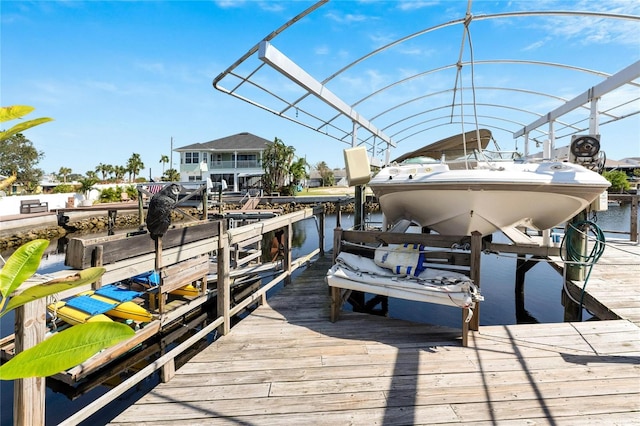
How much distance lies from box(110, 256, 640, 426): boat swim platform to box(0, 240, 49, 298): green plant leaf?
207 cm

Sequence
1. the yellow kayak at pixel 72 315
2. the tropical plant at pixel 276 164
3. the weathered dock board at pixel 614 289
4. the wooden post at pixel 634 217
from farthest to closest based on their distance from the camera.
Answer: the tropical plant at pixel 276 164 < the wooden post at pixel 634 217 < the yellow kayak at pixel 72 315 < the weathered dock board at pixel 614 289

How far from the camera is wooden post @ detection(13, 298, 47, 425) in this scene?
5.68 feet

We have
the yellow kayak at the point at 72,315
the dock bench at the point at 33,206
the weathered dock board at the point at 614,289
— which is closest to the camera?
the weathered dock board at the point at 614,289

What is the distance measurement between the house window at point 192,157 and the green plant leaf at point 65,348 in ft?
118

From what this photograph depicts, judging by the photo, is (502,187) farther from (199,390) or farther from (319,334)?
(199,390)

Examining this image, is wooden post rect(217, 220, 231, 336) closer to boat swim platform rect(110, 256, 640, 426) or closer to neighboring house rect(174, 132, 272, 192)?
boat swim platform rect(110, 256, 640, 426)

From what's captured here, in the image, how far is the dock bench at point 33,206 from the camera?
59.1 feet

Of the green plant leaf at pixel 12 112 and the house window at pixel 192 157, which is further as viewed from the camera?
the house window at pixel 192 157

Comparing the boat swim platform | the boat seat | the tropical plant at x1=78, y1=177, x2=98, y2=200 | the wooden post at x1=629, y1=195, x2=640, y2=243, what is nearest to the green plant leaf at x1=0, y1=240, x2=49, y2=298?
the boat swim platform

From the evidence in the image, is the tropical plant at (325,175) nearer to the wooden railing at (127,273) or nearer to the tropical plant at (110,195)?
the tropical plant at (110,195)

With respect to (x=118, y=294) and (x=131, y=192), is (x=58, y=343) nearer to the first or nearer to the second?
(x=118, y=294)

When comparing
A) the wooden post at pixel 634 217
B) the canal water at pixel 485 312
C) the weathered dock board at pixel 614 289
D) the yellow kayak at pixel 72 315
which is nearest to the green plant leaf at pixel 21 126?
the canal water at pixel 485 312

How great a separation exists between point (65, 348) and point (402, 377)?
2807 mm

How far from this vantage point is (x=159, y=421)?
2479mm
